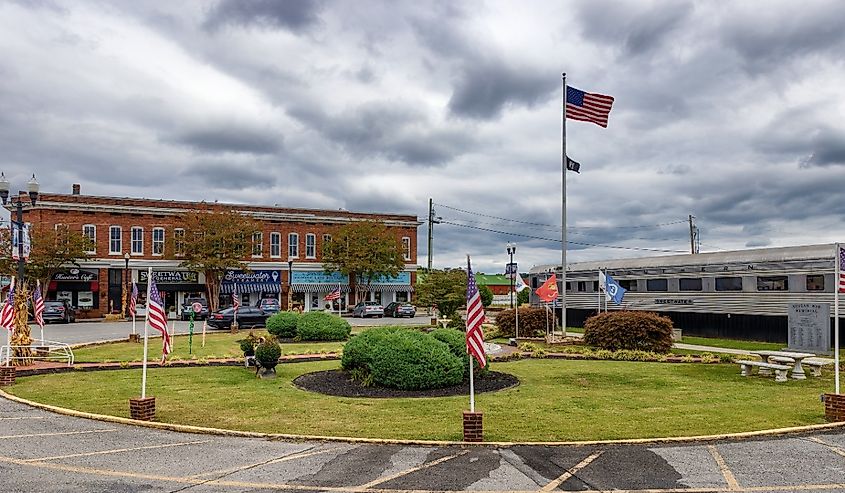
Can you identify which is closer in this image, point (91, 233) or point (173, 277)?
point (91, 233)

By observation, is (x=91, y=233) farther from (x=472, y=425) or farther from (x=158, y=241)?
(x=472, y=425)

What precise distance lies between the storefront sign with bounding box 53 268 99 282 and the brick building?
0.06 metres

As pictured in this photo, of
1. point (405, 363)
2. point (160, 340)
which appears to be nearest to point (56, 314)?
point (160, 340)

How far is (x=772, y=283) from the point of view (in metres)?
28.3

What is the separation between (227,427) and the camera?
37.2 ft

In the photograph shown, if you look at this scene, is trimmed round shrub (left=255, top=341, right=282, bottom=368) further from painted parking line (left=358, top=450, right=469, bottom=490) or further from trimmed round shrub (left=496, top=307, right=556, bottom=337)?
trimmed round shrub (left=496, top=307, right=556, bottom=337)

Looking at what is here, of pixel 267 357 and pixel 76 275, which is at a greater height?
pixel 76 275

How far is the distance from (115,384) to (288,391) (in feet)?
14.3

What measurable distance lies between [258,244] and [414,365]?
4459 centimetres

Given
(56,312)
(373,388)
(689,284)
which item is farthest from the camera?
(56,312)

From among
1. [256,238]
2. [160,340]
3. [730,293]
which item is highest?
[256,238]

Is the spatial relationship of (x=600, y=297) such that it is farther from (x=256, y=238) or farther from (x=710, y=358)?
(x=256, y=238)

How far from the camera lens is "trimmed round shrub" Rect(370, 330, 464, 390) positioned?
1485cm

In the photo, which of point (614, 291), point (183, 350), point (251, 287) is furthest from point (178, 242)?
point (614, 291)
